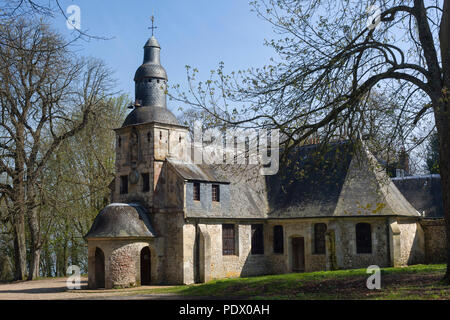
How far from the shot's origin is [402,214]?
28594 mm

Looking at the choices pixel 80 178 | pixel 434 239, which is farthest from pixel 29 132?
pixel 434 239

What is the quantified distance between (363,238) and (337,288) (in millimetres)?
12234

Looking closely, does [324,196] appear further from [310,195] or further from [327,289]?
[327,289]

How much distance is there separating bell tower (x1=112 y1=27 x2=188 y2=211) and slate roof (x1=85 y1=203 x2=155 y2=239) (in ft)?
3.80

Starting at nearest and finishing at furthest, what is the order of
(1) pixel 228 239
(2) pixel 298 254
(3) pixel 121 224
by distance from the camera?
1. (3) pixel 121 224
2. (1) pixel 228 239
3. (2) pixel 298 254

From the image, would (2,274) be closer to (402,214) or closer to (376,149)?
(402,214)

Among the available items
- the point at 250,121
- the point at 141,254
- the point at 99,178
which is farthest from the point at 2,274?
the point at 250,121

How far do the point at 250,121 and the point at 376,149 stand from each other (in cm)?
503

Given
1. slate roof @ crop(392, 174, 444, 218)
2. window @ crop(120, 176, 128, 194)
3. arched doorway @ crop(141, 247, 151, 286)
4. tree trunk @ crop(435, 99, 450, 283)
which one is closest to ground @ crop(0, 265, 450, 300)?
tree trunk @ crop(435, 99, 450, 283)

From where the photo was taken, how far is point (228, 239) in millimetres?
30484

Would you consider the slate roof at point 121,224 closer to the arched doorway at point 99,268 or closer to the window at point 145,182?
the window at point 145,182

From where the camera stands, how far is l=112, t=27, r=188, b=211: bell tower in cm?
2956

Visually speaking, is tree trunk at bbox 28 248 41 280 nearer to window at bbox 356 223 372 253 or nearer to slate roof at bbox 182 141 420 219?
slate roof at bbox 182 141 420 219

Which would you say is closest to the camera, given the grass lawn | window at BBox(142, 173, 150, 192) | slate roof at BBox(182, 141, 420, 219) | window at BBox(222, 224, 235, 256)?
the grass lawn
